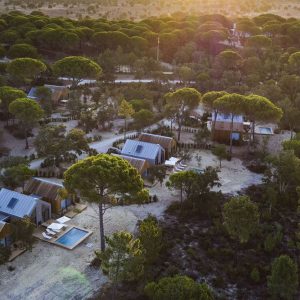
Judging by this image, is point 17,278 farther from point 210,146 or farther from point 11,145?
point 210,146

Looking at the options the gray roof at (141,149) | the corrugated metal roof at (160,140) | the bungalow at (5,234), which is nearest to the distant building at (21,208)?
the bungalow at (5,234)

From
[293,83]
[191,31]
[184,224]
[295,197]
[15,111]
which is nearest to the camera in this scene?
[184,224]

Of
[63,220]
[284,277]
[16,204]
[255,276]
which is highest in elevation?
[284,277]

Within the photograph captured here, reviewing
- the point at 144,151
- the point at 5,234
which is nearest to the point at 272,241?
the point at 144,151

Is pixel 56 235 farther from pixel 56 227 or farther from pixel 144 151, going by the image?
pixel 144 151

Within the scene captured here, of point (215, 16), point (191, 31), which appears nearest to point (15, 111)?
point (191, 31)

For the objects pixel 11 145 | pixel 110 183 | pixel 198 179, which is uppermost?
pixel 110 183
